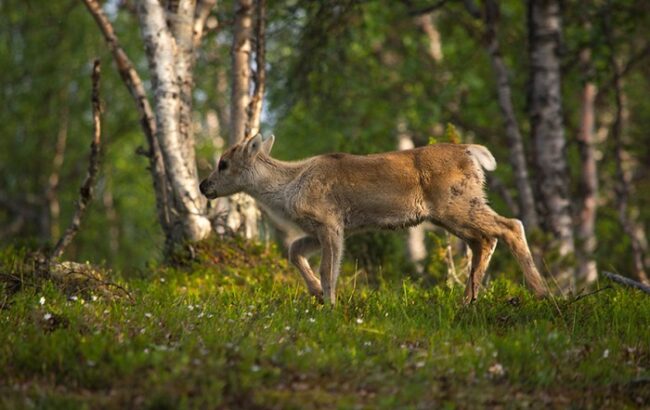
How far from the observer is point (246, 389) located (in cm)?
588

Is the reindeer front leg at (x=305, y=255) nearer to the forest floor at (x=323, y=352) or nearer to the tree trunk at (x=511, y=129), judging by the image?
the forest floor at (x=323, y=352)

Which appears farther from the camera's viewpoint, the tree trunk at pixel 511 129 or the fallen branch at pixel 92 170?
the tree trunk at pixel 511 129

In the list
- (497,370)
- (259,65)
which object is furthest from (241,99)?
(497,370)

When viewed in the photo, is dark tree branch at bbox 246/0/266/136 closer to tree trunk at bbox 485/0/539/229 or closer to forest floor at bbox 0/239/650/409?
forest floor at bbox 0/239/650/409

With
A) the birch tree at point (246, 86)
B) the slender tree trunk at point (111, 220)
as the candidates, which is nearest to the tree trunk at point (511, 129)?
the birch tree at point (246, 86)

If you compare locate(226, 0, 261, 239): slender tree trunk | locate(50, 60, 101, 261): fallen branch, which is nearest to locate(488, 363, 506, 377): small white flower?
locate(50, 60, 101, 261): fallen branch

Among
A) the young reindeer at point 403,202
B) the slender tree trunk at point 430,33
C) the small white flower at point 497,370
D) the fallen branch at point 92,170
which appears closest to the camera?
the small white flower at point 497,370

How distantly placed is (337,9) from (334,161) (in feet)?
23.2

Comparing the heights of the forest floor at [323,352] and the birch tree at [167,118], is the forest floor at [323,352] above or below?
below

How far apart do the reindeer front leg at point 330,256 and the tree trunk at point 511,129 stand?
7141 mm

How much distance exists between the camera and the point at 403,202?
936 centimetres

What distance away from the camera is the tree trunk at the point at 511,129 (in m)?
15.9

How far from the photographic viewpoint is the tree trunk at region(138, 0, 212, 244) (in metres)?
11.6

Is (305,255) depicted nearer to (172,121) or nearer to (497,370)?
(172,121)
